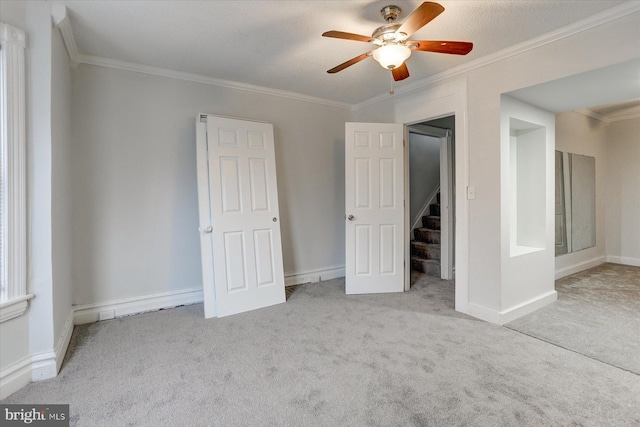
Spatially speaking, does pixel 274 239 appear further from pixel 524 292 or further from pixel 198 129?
pixel 524 292

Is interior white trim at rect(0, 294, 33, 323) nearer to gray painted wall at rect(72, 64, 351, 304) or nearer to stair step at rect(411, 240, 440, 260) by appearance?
gray painted wall at rect(72, 64, 351, 304)

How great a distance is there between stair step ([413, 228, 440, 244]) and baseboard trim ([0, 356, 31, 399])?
4631 mm

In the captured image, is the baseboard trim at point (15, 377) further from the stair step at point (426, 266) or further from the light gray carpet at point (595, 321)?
→ the stair step at point (426, 266)

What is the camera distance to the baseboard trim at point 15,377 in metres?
1.75

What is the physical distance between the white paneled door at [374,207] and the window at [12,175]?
9.12 ft

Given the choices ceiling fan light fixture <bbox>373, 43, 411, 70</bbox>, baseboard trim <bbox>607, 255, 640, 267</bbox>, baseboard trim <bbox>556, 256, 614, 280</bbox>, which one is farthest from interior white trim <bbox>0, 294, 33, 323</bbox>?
baseboard trim <bbox>607, 255, 640, 267</bbox>

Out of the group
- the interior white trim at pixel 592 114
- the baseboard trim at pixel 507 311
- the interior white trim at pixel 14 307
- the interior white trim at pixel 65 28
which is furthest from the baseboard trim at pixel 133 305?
the interior white trim at pixel 592 114

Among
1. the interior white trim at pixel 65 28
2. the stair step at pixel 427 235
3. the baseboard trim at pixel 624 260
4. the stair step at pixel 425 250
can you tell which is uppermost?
the interior white trim at pixel 65 28

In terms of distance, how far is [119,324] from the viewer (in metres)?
2.78

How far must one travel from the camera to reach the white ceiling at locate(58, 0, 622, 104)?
2.04 m

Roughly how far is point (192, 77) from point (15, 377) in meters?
2.79

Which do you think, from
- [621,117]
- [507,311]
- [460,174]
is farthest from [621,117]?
[507,311]

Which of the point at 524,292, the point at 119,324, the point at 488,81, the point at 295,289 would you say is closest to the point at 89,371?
A: the point at 119,324

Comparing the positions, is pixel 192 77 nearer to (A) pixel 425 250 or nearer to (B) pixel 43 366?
(B) pixel 43 366
